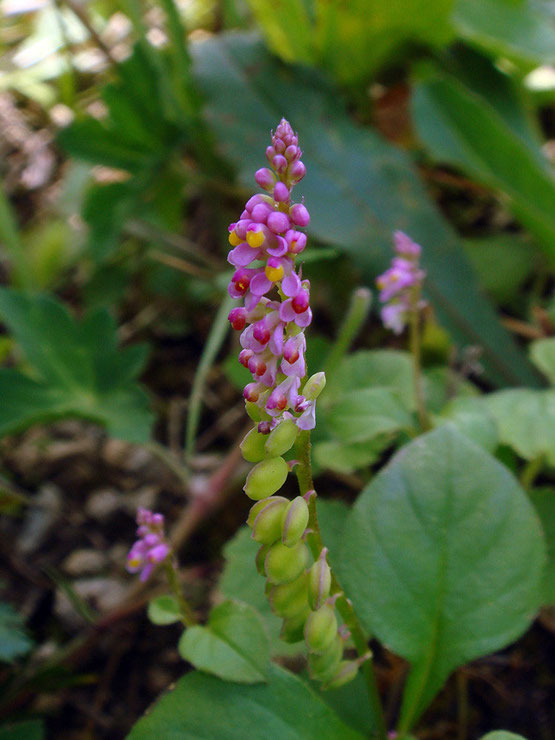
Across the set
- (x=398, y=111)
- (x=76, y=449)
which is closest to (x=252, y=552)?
(x=76, y=449)

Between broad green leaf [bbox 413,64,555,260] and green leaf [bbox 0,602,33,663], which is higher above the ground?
broad green leaf [bbox 413,64,555,260]

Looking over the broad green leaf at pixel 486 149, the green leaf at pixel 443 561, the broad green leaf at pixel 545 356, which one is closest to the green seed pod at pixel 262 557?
the green leaf at pixel 443 561

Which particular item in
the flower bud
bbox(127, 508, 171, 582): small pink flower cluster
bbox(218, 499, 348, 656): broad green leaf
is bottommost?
bbox(218, 499, 348, 656): broad green leaf

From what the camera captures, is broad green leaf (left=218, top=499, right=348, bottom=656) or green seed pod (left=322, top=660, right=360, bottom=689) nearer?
green seed pod (left=322, top=660, right=360, bottom=689)

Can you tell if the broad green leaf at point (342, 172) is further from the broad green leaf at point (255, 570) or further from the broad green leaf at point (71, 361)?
the broad green leaf at point (255, 570)

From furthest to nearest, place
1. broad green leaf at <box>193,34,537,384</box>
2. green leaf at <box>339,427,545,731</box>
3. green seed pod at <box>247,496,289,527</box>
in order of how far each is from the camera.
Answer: broad green leaf at <box>193,34,537,384</box>
green leaf at <box>339,427,545,731</box>
green seed pod at <box>247,496,289,527</box>

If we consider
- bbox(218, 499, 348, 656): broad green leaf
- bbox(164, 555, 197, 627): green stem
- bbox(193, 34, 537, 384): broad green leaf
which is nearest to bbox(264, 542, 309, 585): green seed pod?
bbox(164, 555, 197, 627): green stem

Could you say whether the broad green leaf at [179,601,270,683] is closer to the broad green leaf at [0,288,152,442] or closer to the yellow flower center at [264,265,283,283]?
the yellow flower center at [264,265,283,283]

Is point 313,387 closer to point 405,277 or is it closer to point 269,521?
point 269,521
